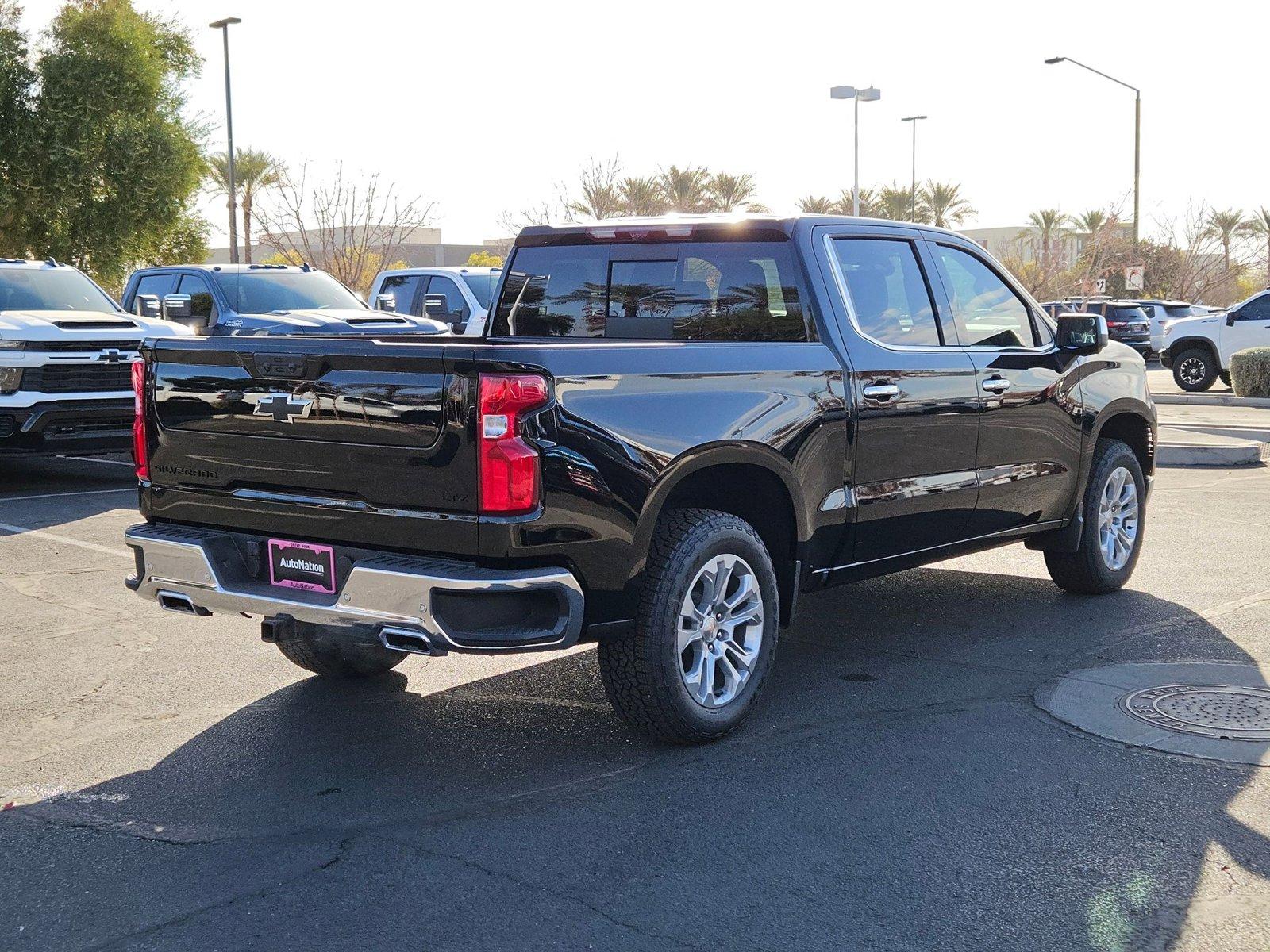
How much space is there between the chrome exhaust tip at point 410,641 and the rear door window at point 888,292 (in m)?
2.39

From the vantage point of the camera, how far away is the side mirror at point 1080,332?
682cm

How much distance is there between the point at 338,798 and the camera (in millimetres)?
4523

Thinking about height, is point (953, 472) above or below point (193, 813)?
above

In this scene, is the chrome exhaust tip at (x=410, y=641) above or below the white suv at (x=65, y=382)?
below

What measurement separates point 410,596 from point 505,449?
53cm

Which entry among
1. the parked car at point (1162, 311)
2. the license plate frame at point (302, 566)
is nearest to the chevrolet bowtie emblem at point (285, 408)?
the license plate frame at point (302, 566)

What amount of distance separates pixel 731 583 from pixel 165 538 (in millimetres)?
2022

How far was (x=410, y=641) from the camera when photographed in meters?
4.34

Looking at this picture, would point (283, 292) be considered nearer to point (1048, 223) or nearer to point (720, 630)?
point (720, 630)

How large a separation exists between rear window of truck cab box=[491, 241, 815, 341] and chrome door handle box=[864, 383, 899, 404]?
0.34m

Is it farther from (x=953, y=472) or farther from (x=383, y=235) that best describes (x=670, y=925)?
(x=383, y=235)

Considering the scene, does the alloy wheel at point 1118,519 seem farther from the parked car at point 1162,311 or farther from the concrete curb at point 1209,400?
the parked car at point 1162,311

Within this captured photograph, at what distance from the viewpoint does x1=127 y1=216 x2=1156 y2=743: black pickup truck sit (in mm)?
4367

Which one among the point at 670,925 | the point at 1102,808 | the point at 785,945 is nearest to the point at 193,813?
the point at 670,925
